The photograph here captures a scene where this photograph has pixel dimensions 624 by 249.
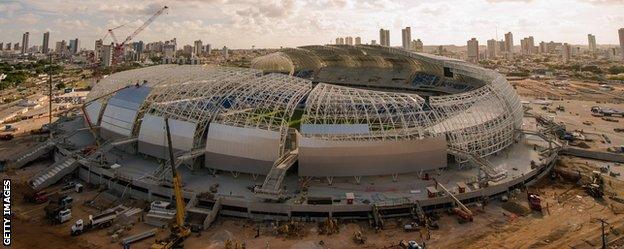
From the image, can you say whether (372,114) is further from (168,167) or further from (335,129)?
(168,167)

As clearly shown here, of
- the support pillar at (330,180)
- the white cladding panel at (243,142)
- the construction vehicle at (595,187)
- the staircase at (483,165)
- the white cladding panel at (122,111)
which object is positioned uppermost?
the white cladding panel at (122,111)

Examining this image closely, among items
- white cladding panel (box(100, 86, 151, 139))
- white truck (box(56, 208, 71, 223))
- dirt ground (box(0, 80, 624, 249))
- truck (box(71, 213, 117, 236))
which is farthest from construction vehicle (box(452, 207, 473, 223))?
white cladding panel (box(100, 86, 151, 139))

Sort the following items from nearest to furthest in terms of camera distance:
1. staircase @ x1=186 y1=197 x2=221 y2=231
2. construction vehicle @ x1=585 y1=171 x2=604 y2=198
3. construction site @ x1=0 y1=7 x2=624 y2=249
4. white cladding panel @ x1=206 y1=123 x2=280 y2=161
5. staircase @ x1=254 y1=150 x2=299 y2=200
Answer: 1. construction site @ x1=0 y1=7 x2=624 y2=249
2. staircase @ x1=186 y1=197 x2=221 y2=231
3. staircase @ x1=254 y1=150 x2=299 y2=200
4. white cladding panel @ x1=206 y1=123 x2=280 y2=161
5. construction vehicle @ x1=585 y1=171 x2=604 y2=198

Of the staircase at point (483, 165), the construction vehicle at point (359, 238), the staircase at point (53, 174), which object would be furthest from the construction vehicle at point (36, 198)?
the staircase at point (483, 165)

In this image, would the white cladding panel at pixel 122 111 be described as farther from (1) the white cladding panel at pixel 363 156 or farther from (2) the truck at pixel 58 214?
(1) the white cladding panel at pixel 363 156

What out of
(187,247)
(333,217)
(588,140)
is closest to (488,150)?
(333,217)

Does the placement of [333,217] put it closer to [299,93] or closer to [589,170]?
[299,93]

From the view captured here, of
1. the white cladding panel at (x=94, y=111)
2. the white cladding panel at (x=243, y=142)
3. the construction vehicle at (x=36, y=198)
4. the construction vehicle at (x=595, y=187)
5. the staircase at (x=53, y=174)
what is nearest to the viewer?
the construction vehicle at (x=36, y=198)

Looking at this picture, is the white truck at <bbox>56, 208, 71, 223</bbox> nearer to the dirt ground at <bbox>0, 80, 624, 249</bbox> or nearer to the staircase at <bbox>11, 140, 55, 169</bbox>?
the dirt ground at <bbox>0, 80, 624, 249</bbox>

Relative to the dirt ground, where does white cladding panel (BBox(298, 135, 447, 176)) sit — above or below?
above
